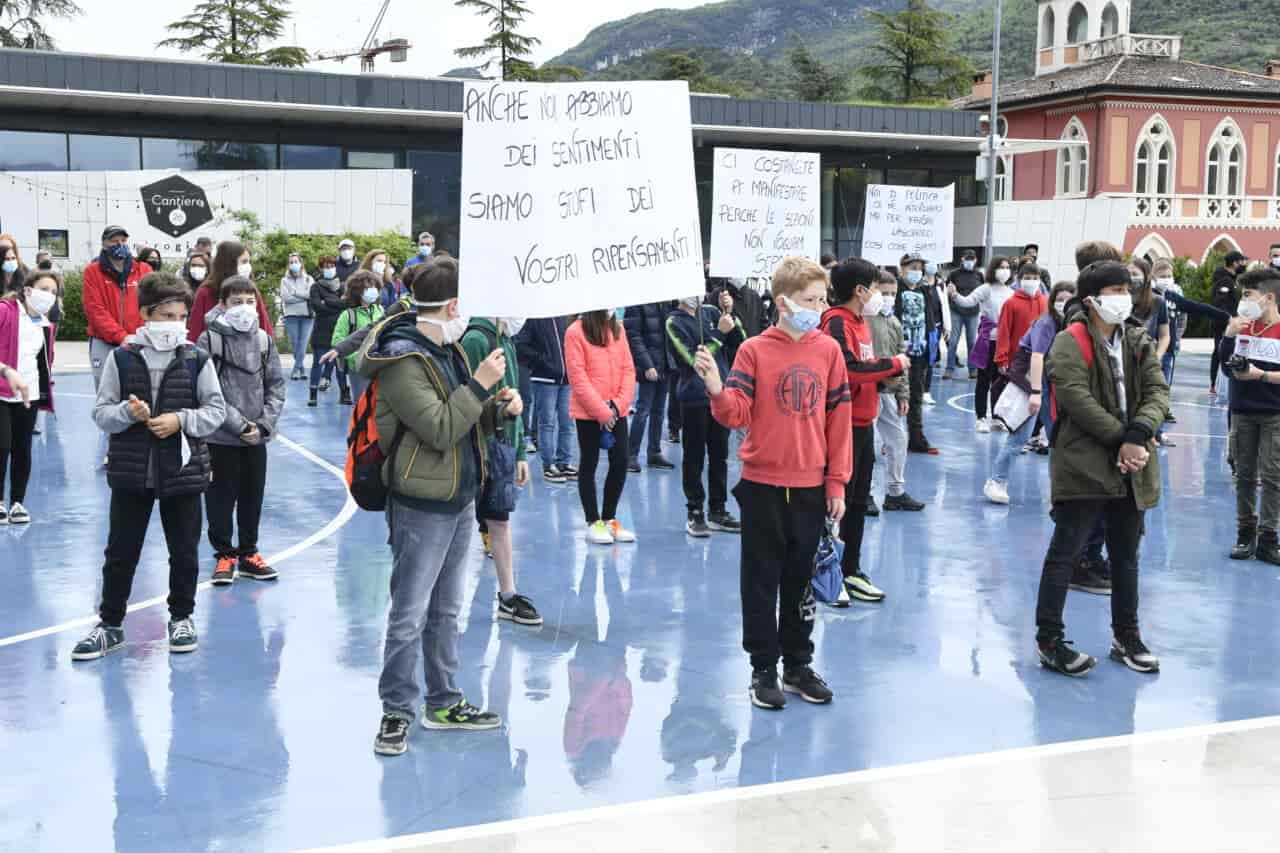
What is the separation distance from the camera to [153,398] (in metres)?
6.83

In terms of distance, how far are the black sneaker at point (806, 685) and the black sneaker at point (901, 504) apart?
4.91 metres

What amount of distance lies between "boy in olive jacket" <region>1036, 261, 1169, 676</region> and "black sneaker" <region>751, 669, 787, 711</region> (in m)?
1.53

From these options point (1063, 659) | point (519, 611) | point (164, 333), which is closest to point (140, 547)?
point (164, 333)

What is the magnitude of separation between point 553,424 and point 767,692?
651cm

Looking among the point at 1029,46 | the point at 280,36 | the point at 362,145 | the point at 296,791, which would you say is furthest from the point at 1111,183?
the point at 1029,46

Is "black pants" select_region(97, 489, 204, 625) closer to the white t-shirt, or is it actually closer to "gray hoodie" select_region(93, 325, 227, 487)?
"gray hoodie" select_region(93, 325, 227, 487)

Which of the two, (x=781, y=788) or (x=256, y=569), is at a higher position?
(x=256, y=569)

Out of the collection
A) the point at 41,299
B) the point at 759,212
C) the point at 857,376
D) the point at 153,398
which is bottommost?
the point at 153,398

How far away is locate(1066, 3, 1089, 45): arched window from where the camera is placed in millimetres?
64062

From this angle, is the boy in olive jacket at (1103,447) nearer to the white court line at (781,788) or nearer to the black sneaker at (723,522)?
the white court line at (781,788)

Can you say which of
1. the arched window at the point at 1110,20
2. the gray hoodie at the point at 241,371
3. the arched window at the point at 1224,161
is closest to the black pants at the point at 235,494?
the gray hoodie at the point at 241,371

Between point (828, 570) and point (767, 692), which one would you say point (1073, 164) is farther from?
point (767, 692)

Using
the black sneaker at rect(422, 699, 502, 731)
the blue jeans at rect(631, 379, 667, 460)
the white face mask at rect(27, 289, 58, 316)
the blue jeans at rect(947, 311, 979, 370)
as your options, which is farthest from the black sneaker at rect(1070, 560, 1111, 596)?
the blue jeans at rect(947, 311, 979, 370)

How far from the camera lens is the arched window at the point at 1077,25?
64.1 m
